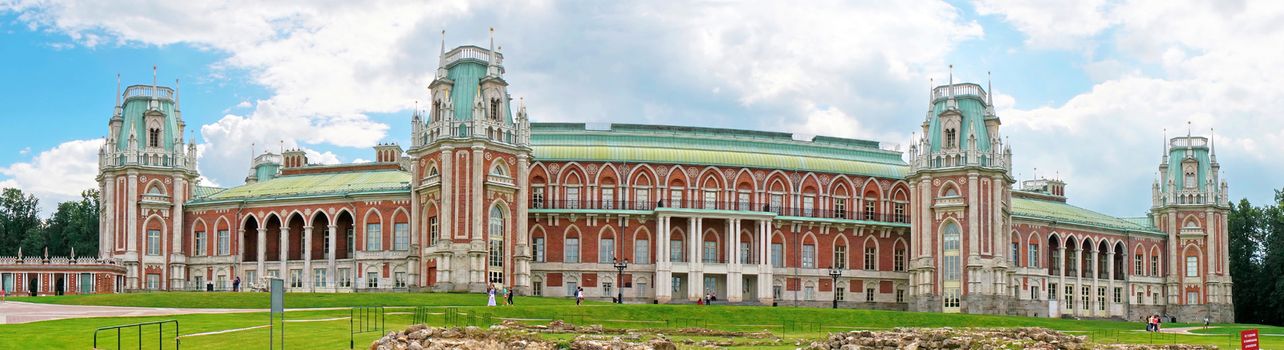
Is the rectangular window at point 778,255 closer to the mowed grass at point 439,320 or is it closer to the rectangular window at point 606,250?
the rectangular window at point 606,250

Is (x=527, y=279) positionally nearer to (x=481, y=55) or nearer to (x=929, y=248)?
(x=481, y=55)

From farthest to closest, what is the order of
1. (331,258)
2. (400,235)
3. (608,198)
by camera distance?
(608,198), (331,258), (400,235)

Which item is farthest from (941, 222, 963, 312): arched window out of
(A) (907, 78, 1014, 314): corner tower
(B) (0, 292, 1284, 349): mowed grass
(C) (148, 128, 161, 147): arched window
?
(C) (148, 128, 161, 147): arched window

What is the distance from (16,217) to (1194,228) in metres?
104

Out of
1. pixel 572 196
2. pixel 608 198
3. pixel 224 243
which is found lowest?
pixel 224 243

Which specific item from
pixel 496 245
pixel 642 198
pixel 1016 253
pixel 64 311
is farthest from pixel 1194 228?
pixel 64 311

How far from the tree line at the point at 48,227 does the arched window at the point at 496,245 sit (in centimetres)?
4498

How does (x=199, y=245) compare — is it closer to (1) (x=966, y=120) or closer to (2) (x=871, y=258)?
(2) (x=871, y=258)

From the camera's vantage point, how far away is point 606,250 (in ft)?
343

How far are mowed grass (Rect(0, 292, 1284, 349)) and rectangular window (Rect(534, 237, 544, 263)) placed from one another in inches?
595

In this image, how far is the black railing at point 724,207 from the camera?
10512 centimetres

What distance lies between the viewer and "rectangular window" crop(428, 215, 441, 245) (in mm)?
93562

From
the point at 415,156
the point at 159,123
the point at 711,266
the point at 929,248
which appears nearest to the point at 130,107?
the point at 159,123

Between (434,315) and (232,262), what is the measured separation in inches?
1600
